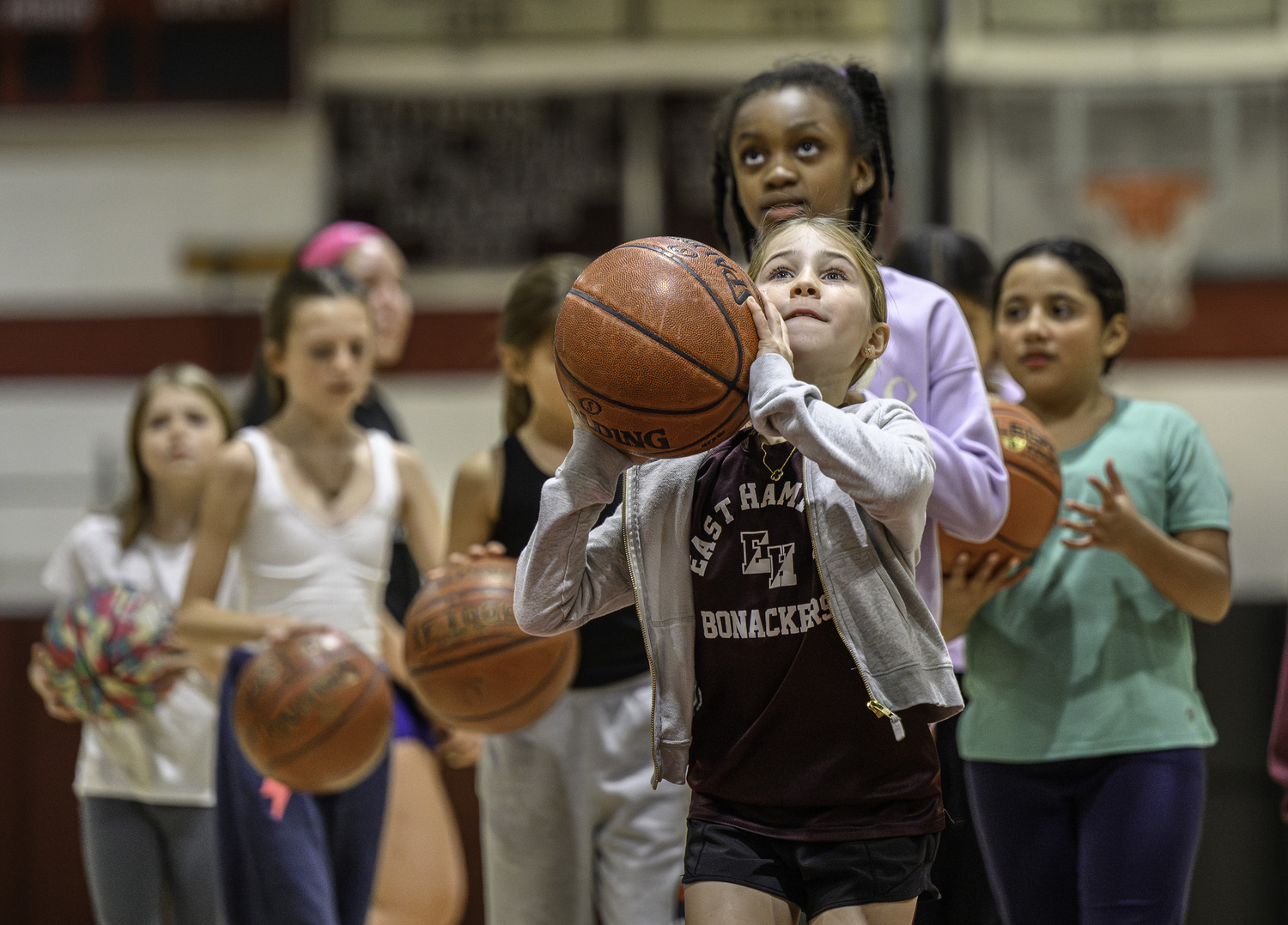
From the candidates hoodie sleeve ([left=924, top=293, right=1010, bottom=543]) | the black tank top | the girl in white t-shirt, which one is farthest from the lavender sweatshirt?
the girl in white t-shirt

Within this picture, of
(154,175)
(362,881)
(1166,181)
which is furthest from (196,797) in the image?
(1166,181)

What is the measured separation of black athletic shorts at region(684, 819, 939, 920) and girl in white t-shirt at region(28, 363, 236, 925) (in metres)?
1.88

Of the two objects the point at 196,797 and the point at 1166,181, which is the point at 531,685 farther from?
the point at 1166,181

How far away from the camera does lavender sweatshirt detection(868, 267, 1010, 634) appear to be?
2283 millimetres

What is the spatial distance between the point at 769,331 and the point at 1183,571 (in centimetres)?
126

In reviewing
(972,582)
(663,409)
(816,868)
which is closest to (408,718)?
(972,582)

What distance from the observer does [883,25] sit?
372 inches

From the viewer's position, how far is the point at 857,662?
198cm

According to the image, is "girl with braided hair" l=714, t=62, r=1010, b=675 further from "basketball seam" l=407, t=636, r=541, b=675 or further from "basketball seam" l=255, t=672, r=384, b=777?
"basketball seam" l=255, t=672, r=384, b=777

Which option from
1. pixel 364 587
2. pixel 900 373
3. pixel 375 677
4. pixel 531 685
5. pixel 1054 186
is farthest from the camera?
pixel 1054 186

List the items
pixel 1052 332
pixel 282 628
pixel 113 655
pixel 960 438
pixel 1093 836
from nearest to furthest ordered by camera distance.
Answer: pixel 960 438 → pixel 1093 836 → pixel 1052 332 → pixel 282 628 → pixel 113 655

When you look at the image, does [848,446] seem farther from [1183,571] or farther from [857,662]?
[1183,571]

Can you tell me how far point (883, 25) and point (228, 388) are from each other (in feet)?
16.1

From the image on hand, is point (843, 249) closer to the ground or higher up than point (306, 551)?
higher up
